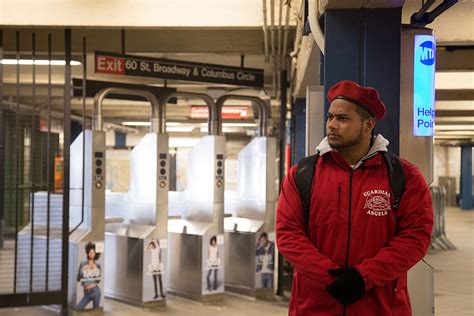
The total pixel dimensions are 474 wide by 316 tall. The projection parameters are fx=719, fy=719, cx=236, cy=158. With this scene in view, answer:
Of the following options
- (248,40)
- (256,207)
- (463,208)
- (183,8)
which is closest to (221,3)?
(183,8)

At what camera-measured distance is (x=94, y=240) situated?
24.5 feet

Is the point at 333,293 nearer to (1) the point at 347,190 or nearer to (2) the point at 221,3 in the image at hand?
(1) the point at 347,190

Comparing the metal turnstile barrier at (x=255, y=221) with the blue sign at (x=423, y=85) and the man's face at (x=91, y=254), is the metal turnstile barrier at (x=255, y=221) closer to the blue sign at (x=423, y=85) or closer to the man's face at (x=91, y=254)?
the man's face at (x=91, y=254)

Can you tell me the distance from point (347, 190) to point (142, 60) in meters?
4.57

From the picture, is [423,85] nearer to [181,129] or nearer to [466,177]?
[181,129]

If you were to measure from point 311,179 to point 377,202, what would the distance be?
260 millimetres

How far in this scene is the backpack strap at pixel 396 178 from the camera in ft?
8.79

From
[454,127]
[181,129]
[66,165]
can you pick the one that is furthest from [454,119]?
[66,165]

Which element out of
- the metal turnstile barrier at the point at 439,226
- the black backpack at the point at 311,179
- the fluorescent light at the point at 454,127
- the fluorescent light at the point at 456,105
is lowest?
the metal turnstile barrier at the point at 439,226

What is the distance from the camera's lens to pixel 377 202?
2.65 metres

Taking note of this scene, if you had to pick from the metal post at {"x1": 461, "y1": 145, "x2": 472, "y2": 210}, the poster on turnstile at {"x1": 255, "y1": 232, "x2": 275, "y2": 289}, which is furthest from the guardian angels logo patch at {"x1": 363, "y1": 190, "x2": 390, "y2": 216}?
the metal post at {"x1": 461, "y1": 145, "x2": 472, "y2": 210}

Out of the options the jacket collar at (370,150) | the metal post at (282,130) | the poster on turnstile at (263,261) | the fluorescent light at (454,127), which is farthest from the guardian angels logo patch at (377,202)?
the fluorescent light at (454,127)

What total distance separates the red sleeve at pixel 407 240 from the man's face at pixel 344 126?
24cm

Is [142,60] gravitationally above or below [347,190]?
above
